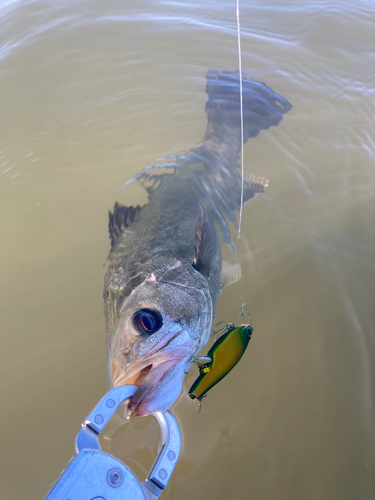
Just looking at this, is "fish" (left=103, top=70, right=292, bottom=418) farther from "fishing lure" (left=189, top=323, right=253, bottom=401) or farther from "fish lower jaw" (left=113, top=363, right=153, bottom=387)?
"fishing lure" (left=189, top=323, right=253, bottom=401)

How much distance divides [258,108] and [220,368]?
3884 millimetres

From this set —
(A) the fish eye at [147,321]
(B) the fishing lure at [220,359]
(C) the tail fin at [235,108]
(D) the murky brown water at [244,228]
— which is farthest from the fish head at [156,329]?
(C) the tail fin at [235,108]

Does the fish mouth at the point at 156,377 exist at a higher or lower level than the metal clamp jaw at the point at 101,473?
lower

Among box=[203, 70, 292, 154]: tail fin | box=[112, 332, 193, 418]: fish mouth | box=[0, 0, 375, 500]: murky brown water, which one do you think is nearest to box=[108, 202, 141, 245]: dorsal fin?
box=[0, 0, 375, 500]: murky brown water

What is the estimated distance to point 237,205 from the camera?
3984mm

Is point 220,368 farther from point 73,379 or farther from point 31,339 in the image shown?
point 31,339

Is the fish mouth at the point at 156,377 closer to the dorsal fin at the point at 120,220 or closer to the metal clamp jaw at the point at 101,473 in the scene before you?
the metal clamp jaw at the point at 101,473

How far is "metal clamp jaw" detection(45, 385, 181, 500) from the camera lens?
3.70 ft

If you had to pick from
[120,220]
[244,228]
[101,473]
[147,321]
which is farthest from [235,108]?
[101,473]

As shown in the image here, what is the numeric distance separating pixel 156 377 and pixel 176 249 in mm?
1307

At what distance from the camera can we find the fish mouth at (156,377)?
1778 mm

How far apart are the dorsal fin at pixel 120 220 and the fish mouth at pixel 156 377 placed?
1388 mm

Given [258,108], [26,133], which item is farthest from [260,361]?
[26,133]

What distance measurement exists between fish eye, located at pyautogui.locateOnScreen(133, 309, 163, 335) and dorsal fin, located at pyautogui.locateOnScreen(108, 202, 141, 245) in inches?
45.9
